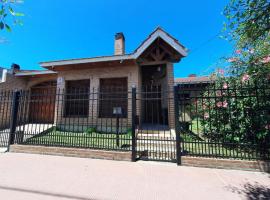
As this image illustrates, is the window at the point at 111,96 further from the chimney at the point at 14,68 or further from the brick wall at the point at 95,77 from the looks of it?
the chimney at the point at 14,68

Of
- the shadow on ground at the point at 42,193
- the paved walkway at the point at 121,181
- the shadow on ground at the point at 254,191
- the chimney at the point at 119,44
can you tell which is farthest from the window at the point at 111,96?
the shadow on ground at the point at 254,191

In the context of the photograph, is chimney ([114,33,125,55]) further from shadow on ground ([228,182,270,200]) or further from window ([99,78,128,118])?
shadow on ground ([228,182,270,200])

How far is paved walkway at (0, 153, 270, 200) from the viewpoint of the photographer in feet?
9.78

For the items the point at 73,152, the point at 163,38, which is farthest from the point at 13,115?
the point at 163,38

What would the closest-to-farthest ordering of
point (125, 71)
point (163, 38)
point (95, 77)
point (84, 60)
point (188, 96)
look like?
point (188, 96) → point (163, 38) → point (84, 60) → point (125, 71) → point (95, 77)

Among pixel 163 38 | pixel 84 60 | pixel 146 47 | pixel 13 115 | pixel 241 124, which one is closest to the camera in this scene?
pixel 241 124

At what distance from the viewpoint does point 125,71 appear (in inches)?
353

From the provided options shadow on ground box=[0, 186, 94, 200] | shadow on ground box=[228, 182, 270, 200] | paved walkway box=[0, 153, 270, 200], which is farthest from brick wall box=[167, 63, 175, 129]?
shadow on ground box=[0, 186, 94, 200]

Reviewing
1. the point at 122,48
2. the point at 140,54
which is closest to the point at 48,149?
the point at 140,54

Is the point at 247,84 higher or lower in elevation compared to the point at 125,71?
lower

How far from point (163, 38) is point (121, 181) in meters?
6.75

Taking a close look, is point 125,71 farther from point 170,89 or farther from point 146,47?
point 170,89

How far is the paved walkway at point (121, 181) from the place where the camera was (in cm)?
298

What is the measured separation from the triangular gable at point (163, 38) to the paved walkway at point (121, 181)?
214 inches
